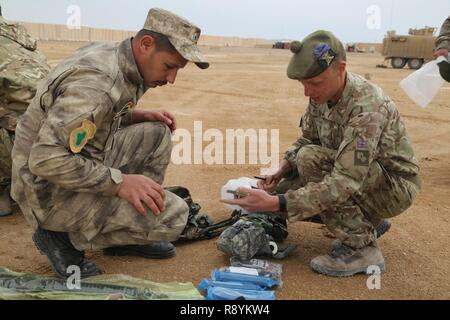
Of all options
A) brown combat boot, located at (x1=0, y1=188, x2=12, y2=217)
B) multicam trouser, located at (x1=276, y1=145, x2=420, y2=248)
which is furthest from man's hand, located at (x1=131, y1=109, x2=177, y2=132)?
brown combat boot, located at (x1=0, y1=188, x2=12, y2=217)

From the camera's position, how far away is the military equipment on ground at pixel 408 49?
24.1 metres

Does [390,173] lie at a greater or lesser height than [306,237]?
greater

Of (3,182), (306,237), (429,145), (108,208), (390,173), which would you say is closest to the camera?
(108,208)

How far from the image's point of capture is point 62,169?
2.38m

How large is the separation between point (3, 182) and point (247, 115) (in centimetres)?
525

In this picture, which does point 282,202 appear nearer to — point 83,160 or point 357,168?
point 357,168

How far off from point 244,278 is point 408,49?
24.4m

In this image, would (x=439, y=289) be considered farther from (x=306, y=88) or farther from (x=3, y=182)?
(x=3, y=182)

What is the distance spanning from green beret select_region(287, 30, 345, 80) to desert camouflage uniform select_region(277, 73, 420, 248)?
0.82ft

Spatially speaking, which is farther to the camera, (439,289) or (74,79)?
(439,289)

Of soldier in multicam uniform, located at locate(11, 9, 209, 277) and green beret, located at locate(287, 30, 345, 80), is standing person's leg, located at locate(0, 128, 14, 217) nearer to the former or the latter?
soldier in multicam uniform, located at locate(11, 9, 209, 277)

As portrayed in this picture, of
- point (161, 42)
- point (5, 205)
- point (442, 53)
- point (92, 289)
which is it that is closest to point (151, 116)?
point (161, 42)

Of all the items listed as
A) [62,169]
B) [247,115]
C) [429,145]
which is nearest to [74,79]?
[62,169]

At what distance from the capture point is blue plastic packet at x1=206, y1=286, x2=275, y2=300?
2492 mm
